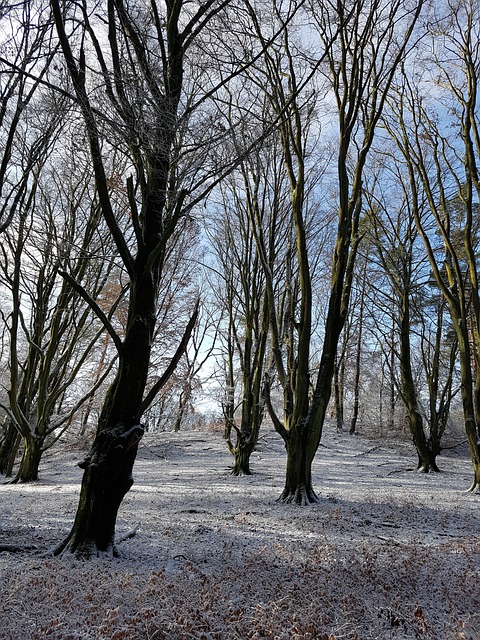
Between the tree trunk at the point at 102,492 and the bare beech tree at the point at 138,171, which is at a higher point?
the bare beech tree at the point at 138,171

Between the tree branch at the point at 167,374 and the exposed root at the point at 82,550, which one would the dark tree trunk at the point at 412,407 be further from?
the exposed root at the point at 82,550

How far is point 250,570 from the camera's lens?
3365 mm

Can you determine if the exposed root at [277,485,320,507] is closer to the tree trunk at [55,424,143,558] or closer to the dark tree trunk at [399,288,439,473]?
the tree trunk at [55,424,143,558]

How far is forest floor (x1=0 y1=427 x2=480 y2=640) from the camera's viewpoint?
96.4 inches

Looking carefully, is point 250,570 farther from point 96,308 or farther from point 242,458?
point 242,458

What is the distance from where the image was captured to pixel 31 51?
4.67 meters

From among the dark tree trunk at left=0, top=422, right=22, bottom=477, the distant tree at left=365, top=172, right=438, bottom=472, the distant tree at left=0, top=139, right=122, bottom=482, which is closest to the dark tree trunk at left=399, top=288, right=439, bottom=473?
the distant tree at left=365, top=172, right=438, bottom=472

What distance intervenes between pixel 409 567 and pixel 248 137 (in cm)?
433

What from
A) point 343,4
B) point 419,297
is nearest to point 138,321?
point 343,4

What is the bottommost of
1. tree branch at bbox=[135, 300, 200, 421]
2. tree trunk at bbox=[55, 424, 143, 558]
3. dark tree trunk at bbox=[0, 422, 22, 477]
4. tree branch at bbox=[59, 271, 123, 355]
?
dark tree trunk at bbox=[0, 422, 22, 477]

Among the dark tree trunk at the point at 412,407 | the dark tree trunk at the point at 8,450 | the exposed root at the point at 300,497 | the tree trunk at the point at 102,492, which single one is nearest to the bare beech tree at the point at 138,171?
the tree trunk at the point at 102,492

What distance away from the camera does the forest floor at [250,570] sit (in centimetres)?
245

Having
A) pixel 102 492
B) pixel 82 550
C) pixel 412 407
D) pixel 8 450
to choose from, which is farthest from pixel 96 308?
pixel 412 407

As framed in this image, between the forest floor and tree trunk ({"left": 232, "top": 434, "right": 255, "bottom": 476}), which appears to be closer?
the forest floor
